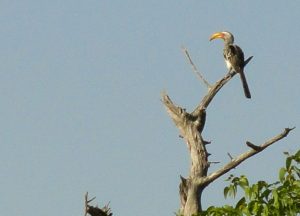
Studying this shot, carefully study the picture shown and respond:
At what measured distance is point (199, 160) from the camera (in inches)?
587

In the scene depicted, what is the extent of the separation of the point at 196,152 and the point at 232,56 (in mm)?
4253

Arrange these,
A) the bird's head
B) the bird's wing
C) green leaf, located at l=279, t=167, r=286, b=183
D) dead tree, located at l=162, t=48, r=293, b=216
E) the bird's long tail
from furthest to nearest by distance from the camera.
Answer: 1. the bird's head
2. the bird's long tail
3. the bird's wing
4. dead tree, located at l=162, t=48, r=293, b=216
5. green leaf, located at l=279, t=167, r=286, b=183

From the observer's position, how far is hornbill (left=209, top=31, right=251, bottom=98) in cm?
1841

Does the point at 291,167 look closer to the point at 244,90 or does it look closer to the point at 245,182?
the point at 245,182

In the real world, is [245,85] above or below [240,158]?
above

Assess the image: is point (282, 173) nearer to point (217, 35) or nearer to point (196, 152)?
point (196, 152)

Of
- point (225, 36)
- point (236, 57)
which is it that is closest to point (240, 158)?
point (236, 57)

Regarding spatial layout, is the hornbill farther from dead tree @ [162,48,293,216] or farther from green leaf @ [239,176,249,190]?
green leaf @ [239,176,249,190]

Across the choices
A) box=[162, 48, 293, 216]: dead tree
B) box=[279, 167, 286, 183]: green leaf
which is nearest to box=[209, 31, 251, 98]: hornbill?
box=[162, 48, 293, 216]: dead tree

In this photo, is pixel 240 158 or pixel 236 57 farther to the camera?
pixel 236 57

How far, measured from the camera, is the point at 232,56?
18.7 m

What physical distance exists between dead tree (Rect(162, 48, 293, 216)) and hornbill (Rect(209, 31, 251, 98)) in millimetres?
2455

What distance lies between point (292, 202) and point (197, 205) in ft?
19.4

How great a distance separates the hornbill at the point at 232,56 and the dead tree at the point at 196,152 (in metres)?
2.45
